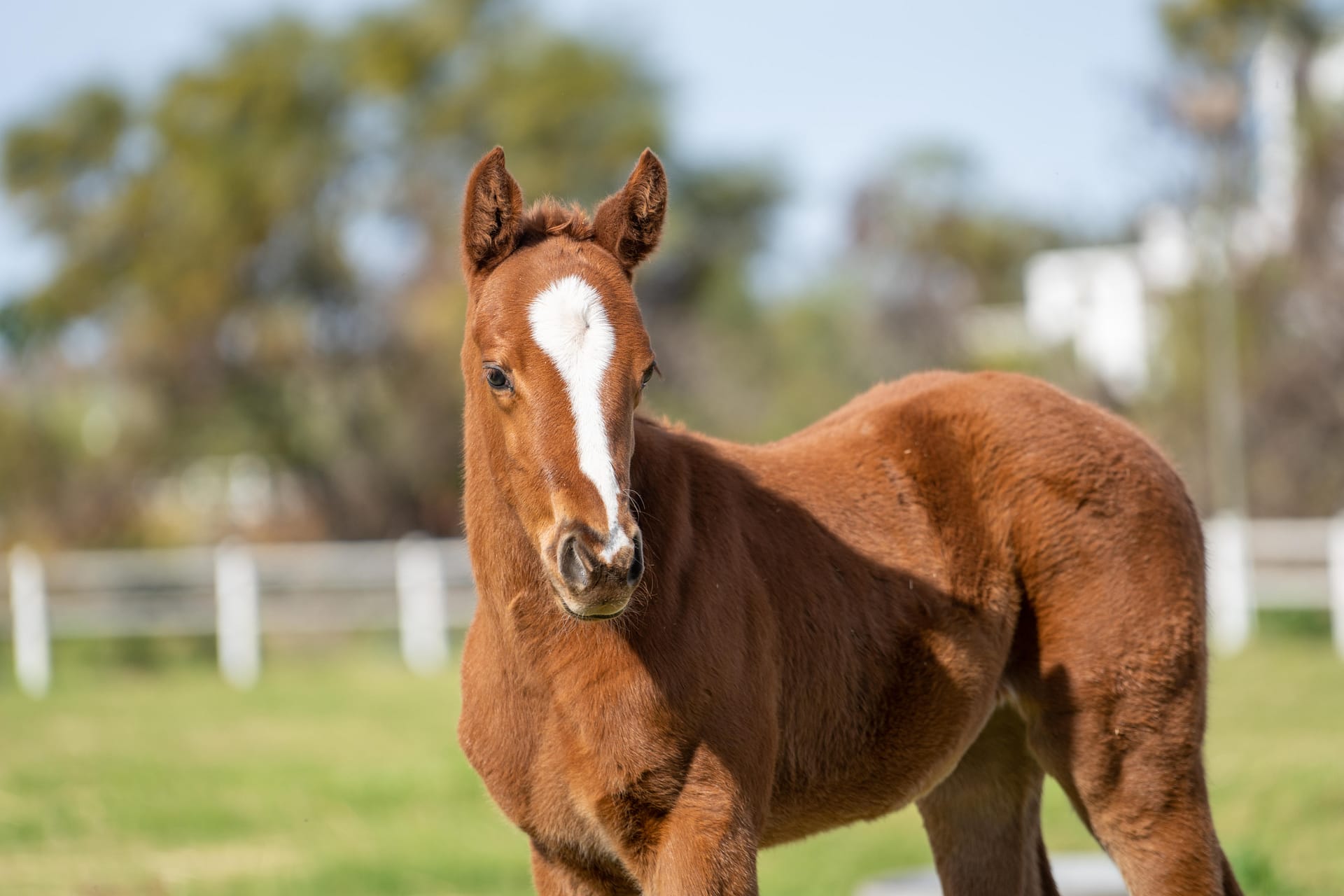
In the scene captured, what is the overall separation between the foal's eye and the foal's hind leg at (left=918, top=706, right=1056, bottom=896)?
2093 millimetres

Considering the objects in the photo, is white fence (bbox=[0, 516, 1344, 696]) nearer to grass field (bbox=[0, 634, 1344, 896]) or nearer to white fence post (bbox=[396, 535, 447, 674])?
white fence post (bbox=[396, 535, 447, 674])

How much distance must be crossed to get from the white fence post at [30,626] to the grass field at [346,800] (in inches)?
89.6

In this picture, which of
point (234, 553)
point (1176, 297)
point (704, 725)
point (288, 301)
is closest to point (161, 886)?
point (704, 725)

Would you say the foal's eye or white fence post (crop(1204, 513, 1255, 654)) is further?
white fence post (crop(1204, 513, 1255, 654))

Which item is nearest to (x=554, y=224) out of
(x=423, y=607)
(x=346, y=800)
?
(x=346, y=800)

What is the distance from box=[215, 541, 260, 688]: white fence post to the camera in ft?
56.3

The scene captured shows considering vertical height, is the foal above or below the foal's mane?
below

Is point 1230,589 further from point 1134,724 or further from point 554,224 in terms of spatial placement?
point 554,224

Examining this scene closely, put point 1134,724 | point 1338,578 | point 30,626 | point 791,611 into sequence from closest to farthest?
1. point 791,611
2. point 1134,724
3. point 1338,578
4. point 30,626

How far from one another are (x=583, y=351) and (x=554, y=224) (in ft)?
1.88

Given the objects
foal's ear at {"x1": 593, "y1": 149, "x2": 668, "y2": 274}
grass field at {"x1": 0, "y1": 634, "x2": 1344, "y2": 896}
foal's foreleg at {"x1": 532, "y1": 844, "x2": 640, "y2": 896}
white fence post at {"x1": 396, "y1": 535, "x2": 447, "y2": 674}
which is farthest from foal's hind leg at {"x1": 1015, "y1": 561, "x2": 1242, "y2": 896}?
white fence post at {"x1": 396, "y1": 535, "x2": 447, "y2": 674}

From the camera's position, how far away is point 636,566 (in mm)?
3080

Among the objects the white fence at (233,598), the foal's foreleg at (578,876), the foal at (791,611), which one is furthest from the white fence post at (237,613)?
the foal's foreleg at (578,876)

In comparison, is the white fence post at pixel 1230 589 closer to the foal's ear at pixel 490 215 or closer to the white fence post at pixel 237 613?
the white fence post at pixel 237 613
